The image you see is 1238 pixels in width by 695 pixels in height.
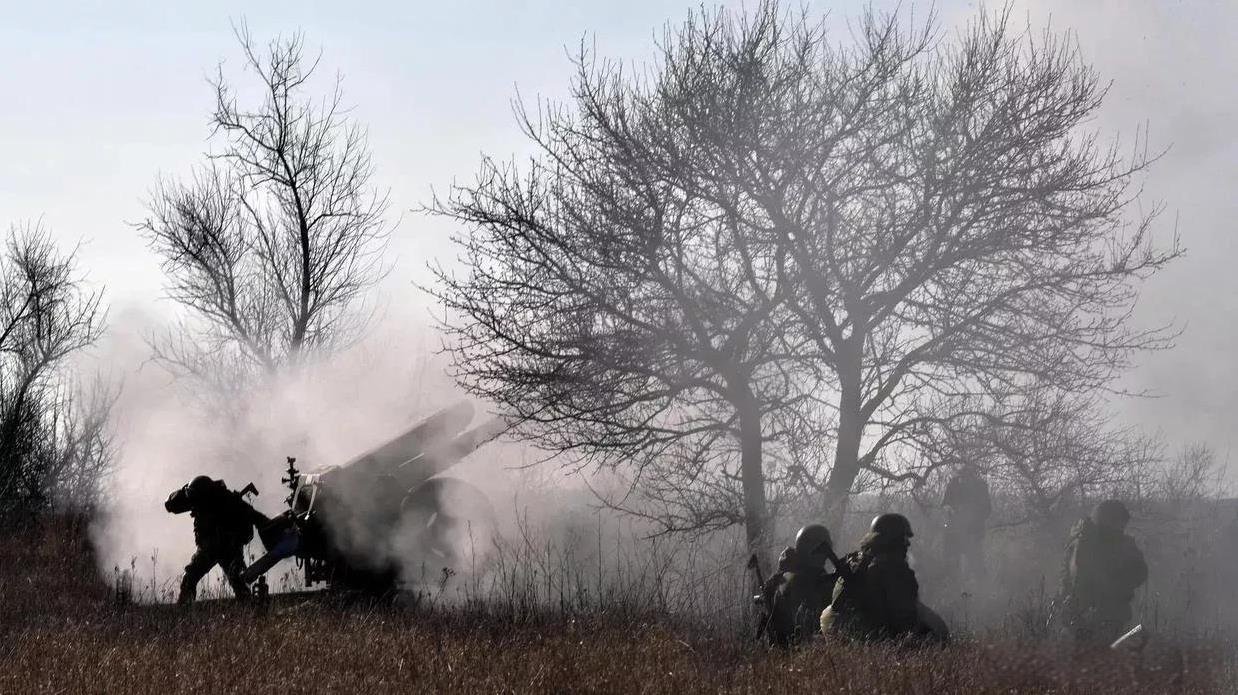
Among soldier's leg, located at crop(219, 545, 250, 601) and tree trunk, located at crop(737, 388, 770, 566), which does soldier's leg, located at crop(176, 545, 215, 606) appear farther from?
tree trunk, located at crop(737, 388, 770, 566)

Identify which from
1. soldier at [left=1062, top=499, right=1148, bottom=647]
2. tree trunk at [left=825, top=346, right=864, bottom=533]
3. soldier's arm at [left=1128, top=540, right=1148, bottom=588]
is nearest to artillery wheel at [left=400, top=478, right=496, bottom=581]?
tree trunk at [left=825, top=346, right=864, bottom=533]

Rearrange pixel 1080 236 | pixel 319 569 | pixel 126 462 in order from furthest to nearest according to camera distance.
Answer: pixel 126 462
pixel 319 569
pixel 1080 236

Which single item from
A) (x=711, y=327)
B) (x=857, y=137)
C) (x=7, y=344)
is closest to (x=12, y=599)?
(x=711, y=327)

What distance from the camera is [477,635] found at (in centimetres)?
1073

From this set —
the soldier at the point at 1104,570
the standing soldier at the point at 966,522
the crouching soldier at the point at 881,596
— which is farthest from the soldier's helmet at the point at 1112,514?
the crouching soldier at the point at 881,596

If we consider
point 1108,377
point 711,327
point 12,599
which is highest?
point 711,327

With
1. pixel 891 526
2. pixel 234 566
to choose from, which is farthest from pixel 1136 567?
pixel 234 566

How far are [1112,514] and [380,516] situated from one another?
774 centimetres

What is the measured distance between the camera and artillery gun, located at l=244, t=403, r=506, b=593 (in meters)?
14.5

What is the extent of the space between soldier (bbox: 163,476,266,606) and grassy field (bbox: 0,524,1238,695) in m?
2.33

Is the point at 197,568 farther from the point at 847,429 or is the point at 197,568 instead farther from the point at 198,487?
the point at 847,429

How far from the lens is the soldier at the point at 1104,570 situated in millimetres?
13406

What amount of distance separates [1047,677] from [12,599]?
11089mm

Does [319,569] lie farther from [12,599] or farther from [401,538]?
[12,599]
